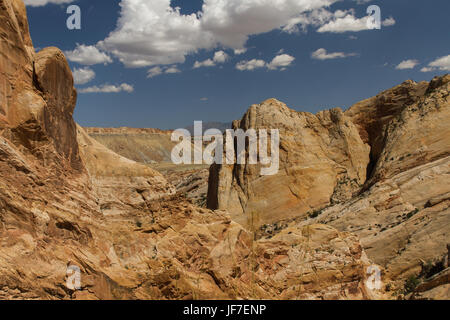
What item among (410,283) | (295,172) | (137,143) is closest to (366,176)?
(295,172)

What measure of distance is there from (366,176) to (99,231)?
84.9 feet

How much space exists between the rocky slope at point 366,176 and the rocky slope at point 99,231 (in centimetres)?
602

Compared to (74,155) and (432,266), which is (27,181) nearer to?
(74,155)

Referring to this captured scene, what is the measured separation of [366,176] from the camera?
3200 centimetres

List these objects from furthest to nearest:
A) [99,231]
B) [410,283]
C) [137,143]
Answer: [137,143], [410,283], [99,231]

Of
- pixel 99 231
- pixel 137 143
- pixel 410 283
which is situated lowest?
pixel 410 283

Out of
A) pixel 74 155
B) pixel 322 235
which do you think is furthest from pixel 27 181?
pixel 322 235

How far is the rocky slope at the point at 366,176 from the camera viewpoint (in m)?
20.7

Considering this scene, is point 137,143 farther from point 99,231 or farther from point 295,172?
point 99,231

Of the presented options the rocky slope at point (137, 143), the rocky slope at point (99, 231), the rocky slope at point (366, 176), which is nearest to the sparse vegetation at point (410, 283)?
the rocky slope at point (366, 176)

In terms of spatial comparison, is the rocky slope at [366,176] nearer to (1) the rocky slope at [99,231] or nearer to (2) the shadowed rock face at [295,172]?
(2) the shadowed rock face at [295,172]

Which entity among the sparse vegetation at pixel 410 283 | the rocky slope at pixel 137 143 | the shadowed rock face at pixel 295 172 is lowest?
the sparse vegetation at pixel 410 283

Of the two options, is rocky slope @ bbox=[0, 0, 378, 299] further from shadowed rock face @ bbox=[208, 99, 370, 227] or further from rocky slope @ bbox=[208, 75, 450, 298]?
shadowed rock face @ bbox=[208, 99, 370, 227]

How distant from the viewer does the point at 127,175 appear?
13.0 metres
